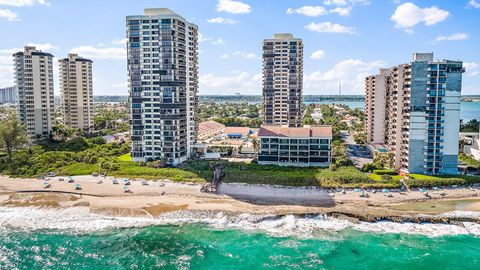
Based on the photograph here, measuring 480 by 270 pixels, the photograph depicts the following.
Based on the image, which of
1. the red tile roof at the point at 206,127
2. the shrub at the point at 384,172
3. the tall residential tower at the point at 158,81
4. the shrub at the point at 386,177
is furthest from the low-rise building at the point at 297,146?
the red tile roof at the point at 206,127

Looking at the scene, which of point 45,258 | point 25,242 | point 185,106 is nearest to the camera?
point 45,258

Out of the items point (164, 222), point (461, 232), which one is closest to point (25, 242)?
point (164, 222)

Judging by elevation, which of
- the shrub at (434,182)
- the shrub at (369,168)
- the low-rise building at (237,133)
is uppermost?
the low-rise building at (237,133)

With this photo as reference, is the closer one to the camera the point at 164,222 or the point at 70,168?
the point at 164,222

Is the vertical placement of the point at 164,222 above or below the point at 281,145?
below

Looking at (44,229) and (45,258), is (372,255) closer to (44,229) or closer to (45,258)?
(45,258)

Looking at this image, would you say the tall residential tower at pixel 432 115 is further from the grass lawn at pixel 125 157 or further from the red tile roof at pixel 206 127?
the red tile roof at pixel 206 127
